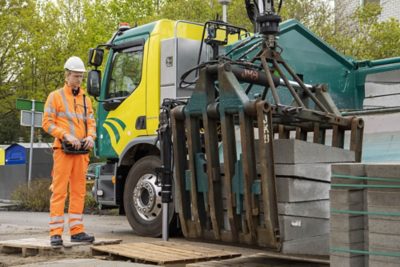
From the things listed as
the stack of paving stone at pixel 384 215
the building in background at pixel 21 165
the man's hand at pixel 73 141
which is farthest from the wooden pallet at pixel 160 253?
the building in background at pixel 21 165

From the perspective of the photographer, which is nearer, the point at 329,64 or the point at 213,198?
the point at 213,198

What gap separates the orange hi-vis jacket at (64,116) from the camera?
7410 millimetres

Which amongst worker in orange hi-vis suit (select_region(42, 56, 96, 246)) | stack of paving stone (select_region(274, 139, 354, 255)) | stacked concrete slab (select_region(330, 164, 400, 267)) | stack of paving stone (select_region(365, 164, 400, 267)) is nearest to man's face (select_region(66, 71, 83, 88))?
worker in orange hi-vis suit (select_region(42, 56, 96, 246))

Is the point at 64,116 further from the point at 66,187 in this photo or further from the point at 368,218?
the point at 368,218

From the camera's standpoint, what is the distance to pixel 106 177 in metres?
10.2

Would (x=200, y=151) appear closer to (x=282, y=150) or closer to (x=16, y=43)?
(x=282, y=150)

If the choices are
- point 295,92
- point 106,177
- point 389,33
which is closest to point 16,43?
point 389,33

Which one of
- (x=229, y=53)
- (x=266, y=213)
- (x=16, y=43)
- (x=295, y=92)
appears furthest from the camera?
(x=16, y=43)

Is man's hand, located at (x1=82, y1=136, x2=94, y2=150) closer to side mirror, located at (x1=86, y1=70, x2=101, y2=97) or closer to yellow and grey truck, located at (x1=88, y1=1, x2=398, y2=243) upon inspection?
yellow and grey truck, located at (x1=88, y1=1, x2=398, y2=243)

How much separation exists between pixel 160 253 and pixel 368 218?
2.47m

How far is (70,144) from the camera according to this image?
7.31 metres

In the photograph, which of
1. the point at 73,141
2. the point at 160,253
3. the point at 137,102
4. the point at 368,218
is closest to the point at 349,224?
the point at 368,218

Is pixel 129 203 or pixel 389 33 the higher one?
pixel 389 33

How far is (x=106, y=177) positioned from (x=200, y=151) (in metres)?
4.18
